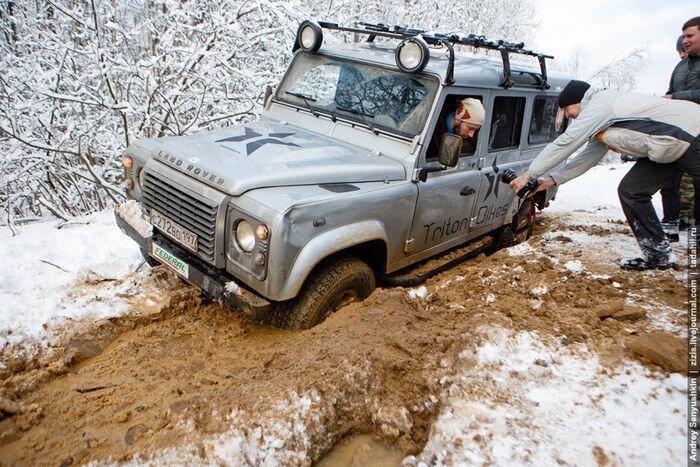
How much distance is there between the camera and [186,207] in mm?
2828

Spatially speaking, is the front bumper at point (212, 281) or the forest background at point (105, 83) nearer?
the front bumper at point (212, 281)

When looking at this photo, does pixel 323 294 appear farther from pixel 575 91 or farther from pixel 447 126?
pixel 575 91

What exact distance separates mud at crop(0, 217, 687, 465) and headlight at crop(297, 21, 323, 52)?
2259 millimetres

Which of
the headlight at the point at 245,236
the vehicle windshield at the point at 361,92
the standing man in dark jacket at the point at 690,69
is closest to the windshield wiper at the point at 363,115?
the vehicle windshield at the point at 361,92

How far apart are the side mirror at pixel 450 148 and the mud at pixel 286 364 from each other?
1006 millimetres

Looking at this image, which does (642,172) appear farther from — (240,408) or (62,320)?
(62,320)

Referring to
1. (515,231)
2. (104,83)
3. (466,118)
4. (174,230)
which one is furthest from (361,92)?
(104,83)

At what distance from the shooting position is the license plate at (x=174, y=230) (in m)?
2.81

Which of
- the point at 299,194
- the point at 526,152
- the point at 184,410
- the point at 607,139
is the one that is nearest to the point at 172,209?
the point at 299,194

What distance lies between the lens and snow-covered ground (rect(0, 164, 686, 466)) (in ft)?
6.64

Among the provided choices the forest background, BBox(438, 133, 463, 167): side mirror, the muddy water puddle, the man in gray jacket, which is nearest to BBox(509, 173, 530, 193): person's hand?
the man in gray jacket

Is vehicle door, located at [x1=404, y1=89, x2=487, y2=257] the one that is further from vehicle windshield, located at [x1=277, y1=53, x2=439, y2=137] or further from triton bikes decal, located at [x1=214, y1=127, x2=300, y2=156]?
triton bikes decal, located at [x1=214, y1=127, x2=300, y2=156]

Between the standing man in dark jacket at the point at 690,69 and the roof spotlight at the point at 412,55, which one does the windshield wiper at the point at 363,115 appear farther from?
the standing man in dark jacket at the point at 690,69

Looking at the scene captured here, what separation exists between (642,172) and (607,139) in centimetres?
44
